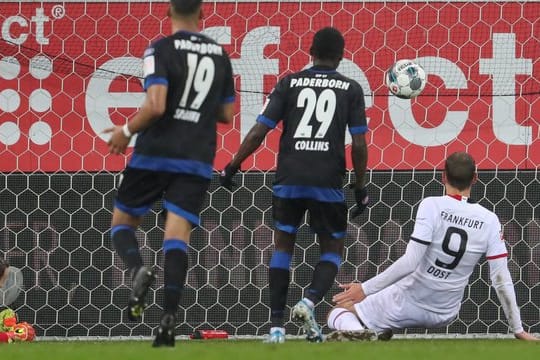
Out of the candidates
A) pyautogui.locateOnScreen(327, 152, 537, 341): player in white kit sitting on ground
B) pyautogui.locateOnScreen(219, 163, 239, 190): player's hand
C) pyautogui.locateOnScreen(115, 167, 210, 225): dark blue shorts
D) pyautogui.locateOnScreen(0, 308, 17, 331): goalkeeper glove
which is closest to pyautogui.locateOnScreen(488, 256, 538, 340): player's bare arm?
pyautogui.locateOnScreen(327, 152, 537, 341): player in white kit sitting on ground

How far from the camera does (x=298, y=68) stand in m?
6.95

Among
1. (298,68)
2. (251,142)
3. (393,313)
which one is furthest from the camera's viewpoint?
(298,68)

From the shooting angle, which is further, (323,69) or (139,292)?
(323,69)

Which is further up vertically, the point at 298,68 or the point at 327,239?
the point at 298,68

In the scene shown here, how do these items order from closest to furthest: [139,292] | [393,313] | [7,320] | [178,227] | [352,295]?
1. [139,292]
2. [178,227]
3. [352,295]
4. [393,313]
5. [7,320]

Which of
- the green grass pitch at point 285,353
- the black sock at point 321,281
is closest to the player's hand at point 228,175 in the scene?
the black sock at point 321,281

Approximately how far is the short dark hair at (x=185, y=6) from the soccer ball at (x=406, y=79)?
183 centimetres

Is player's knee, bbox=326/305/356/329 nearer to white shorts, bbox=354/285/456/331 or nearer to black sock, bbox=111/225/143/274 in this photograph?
white shorts, bbox=354/285/456/331

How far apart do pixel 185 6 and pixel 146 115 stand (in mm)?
503

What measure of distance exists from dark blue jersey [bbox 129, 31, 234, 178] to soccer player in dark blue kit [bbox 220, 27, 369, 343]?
31.9 inches

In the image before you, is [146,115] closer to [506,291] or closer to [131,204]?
[131,204]

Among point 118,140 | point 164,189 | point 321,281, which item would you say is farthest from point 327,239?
point 118,140

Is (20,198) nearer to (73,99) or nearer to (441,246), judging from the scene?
(73,99)

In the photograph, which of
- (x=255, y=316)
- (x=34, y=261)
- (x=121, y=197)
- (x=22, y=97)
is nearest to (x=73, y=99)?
(x=22, y=97)
